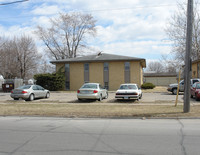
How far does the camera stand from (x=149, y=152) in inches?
199

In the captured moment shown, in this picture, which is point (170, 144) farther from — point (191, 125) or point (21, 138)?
point (21, 138)

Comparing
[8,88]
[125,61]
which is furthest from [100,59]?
[8,88]

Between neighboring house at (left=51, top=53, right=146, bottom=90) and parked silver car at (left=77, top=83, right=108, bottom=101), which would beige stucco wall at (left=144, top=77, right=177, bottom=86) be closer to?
neighboring house at (left=51, top=53, right=146, bottom=90)

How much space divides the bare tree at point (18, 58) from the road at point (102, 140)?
126 ft

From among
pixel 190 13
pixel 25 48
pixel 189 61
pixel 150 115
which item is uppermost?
pixel 25 48

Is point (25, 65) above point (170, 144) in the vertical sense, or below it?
above

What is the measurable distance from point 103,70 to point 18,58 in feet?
69.5

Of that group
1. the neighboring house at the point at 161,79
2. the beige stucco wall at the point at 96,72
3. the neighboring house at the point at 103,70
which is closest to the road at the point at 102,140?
the neighboring house at the point at 103,70

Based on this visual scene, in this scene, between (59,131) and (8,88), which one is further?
(8,88)

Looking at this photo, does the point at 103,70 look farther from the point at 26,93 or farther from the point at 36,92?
the point at 26,93

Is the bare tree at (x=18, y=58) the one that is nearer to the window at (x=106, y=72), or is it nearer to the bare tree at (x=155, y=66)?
the window at (x=106, y=72)

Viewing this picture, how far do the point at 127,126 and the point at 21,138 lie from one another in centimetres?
388

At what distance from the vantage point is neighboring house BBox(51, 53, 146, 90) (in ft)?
103

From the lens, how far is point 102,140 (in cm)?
619
